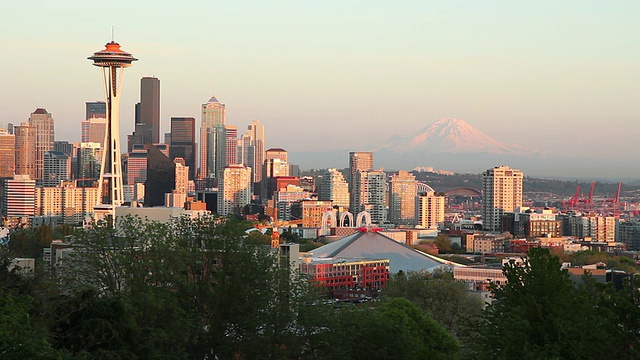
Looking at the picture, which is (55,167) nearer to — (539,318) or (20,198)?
(20,198)

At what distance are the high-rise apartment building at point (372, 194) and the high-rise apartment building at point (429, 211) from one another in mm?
7530

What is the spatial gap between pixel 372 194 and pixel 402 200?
837cm

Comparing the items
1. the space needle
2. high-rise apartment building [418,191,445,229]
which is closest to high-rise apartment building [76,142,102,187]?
high-rise apartment building [418,191,445,229]

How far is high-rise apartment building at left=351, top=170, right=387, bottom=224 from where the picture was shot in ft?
570

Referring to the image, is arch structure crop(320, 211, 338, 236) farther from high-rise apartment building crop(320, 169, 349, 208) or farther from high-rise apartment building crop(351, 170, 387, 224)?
high-rise apartment building crop(320, 169, 349, 208)

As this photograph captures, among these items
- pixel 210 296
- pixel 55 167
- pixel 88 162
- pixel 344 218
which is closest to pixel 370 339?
pixel 210 296

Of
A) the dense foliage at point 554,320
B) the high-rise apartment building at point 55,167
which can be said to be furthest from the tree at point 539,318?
the high-rise apartment building at point 55,167

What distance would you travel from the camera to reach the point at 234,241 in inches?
1099

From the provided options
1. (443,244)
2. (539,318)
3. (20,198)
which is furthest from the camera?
(20,198)

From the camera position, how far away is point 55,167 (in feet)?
622

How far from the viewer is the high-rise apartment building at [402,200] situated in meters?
183

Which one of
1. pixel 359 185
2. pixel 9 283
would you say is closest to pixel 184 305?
pixel 9 283

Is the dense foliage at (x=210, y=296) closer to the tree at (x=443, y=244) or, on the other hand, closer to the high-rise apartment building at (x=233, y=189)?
the tree at (x=443, y=244)

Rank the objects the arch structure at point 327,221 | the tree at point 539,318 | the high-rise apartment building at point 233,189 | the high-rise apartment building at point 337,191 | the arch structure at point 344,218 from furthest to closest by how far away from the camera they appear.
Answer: the high-rise apartment building at point 337,191 < the high-rise apartment building at point 233,189 < the arch structure at point 344,218 < the arch structure at point 327,221 < the tree at point 539,318
